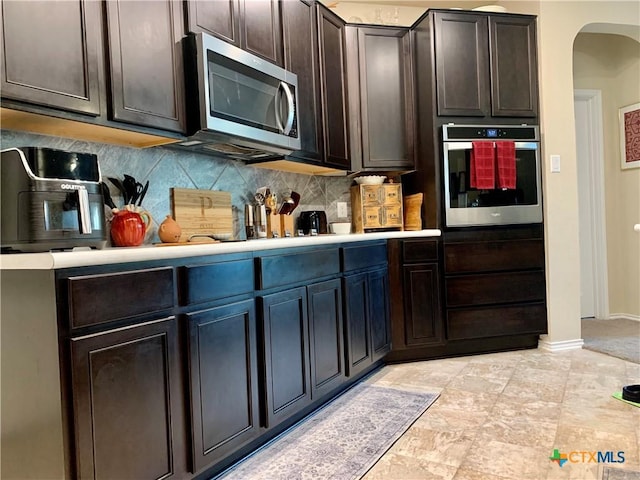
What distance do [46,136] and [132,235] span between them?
0.49 meters

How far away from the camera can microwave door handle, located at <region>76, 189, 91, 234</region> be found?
145 cm

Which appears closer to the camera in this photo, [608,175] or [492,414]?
[492,414]

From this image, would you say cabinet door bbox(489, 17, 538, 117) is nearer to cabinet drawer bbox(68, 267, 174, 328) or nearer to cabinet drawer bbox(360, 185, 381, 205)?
cabinet drawer bbox(360, 185, 381, 205)

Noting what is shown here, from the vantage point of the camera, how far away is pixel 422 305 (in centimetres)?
315

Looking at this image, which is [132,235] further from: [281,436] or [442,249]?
[442,249]

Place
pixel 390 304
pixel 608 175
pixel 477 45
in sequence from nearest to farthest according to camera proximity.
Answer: pixel 390 304
pixel 477 45
pixel 608 175

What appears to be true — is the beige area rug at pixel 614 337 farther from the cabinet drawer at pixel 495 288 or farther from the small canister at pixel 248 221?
the small canister at pixel 248 221

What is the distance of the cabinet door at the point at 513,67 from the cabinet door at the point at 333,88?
→ 1.12 m

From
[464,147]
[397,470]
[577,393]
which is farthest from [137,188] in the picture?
[577,393]

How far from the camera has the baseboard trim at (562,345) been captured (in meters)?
3.32

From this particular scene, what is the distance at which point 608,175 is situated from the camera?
423cm

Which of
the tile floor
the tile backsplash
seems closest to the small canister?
the tile backsplash

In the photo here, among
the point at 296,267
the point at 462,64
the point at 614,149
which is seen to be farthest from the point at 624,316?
the point at 296,267

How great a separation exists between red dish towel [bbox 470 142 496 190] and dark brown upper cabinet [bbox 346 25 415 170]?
44 centimetres
